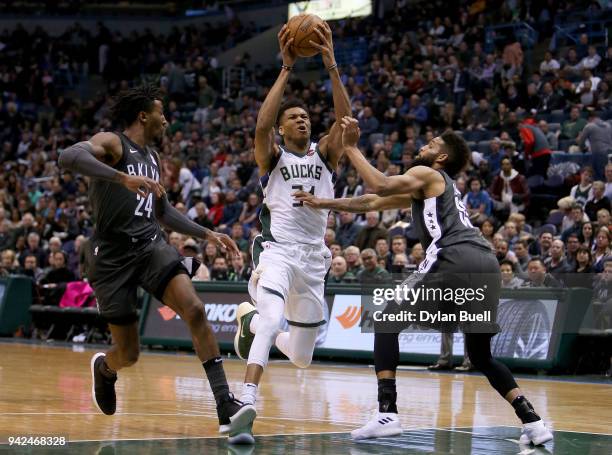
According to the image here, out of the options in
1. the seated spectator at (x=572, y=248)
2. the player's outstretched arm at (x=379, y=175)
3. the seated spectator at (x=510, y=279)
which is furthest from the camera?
the seated spectator at (x=572, y=248)

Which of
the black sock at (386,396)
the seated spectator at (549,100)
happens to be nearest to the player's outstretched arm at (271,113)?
the black sock at (386,396)

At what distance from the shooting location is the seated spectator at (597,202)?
15.8 m

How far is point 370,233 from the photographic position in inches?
675

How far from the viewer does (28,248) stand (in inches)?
872

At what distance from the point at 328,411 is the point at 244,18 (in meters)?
29.0

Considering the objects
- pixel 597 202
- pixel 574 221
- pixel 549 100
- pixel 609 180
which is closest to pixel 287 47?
pixel 574 221

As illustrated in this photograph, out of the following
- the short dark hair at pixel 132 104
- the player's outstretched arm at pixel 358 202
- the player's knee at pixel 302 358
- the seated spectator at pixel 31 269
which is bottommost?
the seated spectator at pixel 31 269

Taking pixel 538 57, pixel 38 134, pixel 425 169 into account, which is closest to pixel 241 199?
pixel 538 57

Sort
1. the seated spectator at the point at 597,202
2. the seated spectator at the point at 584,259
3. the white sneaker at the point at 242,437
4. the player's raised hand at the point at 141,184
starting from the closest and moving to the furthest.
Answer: the player's raised hand at the point at 141,184, the white sneaker at the point at 242,437, the seated spectator at the point at 584,259, the seated spectator at the point at 597,202

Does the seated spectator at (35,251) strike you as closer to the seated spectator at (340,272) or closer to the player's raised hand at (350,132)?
the seated spectator at (340,272)

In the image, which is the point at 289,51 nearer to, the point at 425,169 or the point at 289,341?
the point at 425,169

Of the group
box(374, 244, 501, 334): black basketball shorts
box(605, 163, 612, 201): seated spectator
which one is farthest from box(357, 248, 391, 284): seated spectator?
box(374, 244, 501, 334): black basketball shorts

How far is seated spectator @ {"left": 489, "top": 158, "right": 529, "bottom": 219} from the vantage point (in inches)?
685

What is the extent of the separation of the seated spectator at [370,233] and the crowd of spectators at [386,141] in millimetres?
23
